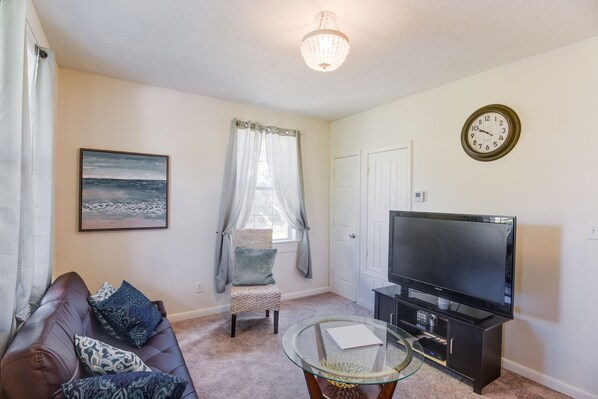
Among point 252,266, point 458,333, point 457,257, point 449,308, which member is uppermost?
point 457,257

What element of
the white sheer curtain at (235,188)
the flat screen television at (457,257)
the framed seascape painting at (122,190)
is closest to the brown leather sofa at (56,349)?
the framed seascape painting at (122,190)

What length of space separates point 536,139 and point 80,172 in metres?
4.02

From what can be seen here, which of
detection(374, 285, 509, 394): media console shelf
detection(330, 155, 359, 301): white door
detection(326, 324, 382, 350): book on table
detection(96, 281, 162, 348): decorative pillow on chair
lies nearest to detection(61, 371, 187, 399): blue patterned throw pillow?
detection(96, 281, 162, 348): decorative pillow on chair

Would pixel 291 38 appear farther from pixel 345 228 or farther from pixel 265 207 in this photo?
pixel 345 228

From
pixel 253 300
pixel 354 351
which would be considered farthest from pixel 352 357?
pixel 253 300

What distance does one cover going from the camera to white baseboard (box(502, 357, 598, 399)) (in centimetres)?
218

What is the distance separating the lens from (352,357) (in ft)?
6.24

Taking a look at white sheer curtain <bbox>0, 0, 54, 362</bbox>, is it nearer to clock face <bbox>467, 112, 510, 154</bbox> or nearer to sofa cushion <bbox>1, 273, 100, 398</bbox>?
sofa cushion <bbox>1, 273, 100, 398</bbox>

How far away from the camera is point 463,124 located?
294 cm

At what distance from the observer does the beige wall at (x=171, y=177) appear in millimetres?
2943

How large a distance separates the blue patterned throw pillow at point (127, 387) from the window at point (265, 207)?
9.26 feet

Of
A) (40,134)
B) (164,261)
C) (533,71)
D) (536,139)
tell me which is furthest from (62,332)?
(533,71)

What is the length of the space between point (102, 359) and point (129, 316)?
2.66 ft

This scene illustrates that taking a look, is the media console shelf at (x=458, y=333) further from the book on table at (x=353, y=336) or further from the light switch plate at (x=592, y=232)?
the light switch plate at (x=592, y=232)
